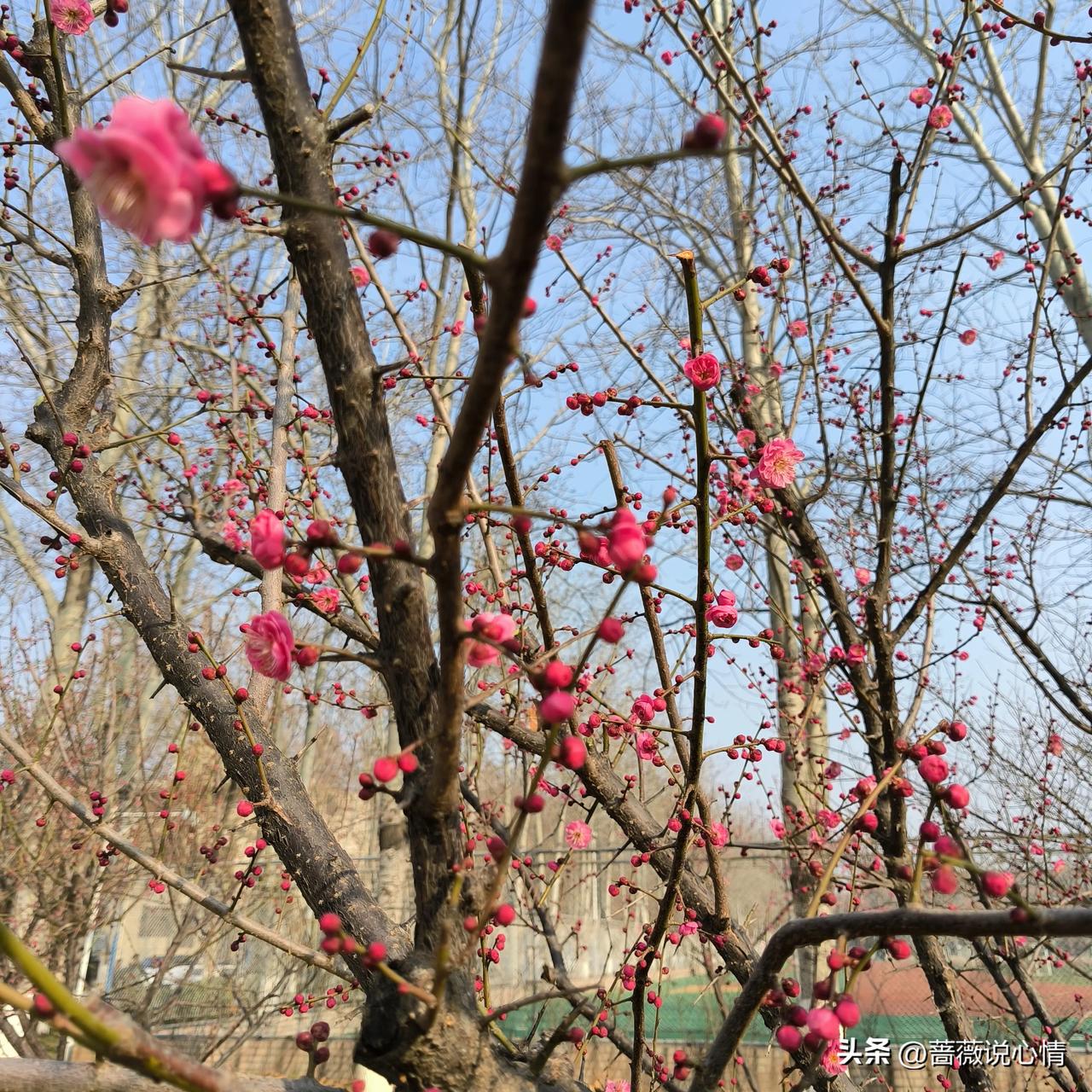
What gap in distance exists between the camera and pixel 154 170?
0.65 metres

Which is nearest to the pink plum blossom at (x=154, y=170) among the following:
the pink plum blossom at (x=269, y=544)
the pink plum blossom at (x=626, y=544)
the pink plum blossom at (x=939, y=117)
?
the pink plum blossom at (x=269, y=544)

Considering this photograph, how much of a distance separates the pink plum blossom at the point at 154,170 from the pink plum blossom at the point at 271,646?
0.53 m

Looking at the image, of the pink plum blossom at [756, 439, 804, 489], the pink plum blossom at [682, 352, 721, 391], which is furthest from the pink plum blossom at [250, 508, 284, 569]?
the pink plum blossom at [756, 439, 804, 489]

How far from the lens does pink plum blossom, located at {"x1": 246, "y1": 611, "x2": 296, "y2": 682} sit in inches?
42.9

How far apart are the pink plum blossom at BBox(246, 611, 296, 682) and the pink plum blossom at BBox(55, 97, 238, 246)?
0.53 metres

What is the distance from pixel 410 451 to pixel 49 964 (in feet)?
19.7

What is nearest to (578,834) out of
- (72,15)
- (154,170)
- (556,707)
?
(556,707)

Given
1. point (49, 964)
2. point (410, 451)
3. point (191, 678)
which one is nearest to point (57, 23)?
point (191, 678)

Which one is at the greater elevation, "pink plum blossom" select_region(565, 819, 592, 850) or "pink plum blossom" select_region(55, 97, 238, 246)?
"pink plum blossom" select_region(565, 819, 592, 850)

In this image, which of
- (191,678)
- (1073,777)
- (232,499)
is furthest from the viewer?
(1073,777)

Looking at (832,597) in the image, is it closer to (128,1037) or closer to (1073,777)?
(128,1037)

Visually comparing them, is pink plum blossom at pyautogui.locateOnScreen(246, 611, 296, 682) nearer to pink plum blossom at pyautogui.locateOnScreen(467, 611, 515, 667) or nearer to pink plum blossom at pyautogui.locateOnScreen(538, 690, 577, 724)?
pink plum blossom at pyautogui.locateOnScreen(467, 611, 515, 667)

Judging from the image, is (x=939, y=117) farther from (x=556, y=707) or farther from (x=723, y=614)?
(x=556, y=707)

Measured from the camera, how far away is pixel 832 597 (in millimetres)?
3375
